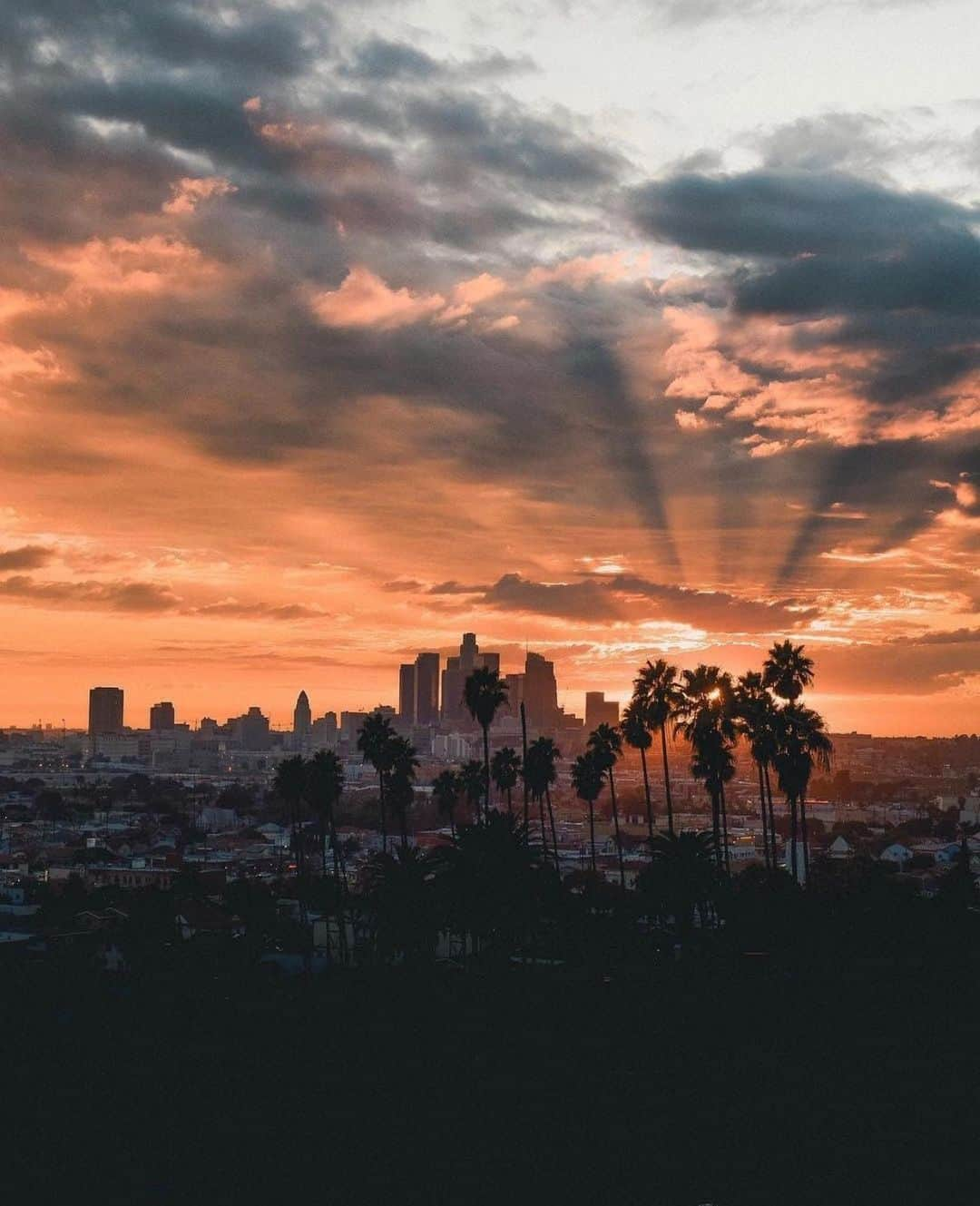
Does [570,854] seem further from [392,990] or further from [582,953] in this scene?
[392,990]

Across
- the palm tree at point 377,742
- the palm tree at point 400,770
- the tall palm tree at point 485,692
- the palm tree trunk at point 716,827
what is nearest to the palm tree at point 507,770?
the palm tree at point 400,770


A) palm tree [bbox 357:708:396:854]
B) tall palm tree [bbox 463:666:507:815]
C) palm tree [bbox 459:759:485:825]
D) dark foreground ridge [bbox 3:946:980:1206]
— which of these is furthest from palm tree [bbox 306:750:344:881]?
dark foreground ridge [bbox 3:946:980:1206]

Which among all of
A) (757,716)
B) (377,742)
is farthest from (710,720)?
(377,742)

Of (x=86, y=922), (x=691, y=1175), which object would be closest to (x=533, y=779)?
(x=86, y=922)

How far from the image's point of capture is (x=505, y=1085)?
41.9m

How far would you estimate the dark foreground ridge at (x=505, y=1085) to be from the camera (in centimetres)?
3184

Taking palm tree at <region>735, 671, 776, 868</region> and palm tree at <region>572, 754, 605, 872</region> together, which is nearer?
palm tree at <region>735, 671, 776, 868</region>

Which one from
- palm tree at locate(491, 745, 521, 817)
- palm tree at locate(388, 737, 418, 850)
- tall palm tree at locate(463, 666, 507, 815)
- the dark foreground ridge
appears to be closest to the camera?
the dark foreground ridge

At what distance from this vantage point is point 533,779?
93625mm

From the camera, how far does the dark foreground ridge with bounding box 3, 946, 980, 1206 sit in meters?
31.8

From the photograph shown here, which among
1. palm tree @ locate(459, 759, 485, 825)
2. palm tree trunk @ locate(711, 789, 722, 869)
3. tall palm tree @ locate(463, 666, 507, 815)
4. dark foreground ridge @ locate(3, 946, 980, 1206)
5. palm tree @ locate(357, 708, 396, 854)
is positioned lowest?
dark foreground ridge @ locate(3, 946, 980, 1206)

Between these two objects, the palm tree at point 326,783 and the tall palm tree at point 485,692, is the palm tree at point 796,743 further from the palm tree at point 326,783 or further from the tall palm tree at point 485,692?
the palm tree at point 326,783

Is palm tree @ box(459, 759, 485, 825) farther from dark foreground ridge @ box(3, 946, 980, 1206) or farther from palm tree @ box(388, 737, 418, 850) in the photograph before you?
dark foreground ridge @ box(3, 946, 980, 1206)

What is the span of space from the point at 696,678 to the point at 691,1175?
3977 centimetres
